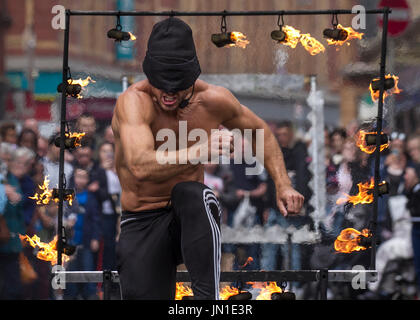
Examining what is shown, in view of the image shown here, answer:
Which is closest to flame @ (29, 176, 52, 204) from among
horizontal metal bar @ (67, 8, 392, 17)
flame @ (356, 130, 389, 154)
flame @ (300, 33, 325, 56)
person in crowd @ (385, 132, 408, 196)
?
horizontal metal bar @ (67, 8, 392, 17)

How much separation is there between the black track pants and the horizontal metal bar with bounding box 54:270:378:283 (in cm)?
57

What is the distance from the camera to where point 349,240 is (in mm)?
5152

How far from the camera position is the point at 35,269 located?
6691 mm

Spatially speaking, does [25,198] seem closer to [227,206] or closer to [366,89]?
[227,206]

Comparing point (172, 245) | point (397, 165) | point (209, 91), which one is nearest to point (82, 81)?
point (209, 91)

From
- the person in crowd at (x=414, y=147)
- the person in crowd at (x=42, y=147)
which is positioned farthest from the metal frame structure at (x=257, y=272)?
the person in crowd at (x=414, y=147)

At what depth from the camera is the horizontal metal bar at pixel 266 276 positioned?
15.9 feet

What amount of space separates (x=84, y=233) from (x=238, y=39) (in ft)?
6.02

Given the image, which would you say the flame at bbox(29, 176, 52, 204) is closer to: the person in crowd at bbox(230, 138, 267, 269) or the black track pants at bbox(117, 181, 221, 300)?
the black track pants at bbox(117, 181, 221, 300)

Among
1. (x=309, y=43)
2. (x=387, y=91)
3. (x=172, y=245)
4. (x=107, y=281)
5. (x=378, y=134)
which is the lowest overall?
(x=107, y=281)

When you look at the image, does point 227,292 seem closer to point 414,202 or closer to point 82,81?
Result: point 82,81

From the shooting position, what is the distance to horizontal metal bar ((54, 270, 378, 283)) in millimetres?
4844

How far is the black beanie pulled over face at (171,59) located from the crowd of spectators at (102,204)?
125 cm
